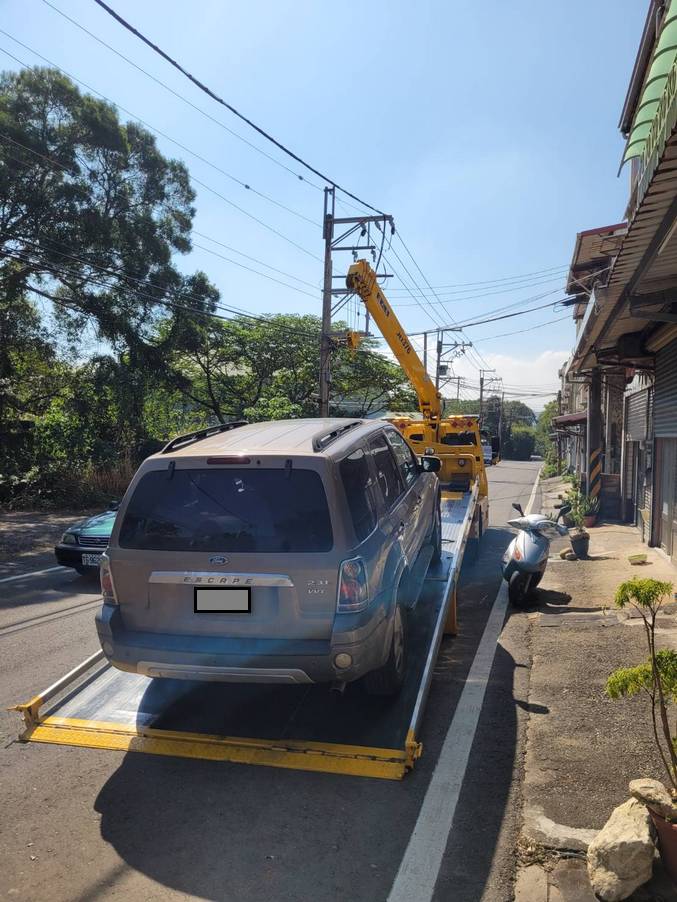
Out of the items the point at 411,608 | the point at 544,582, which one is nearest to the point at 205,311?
the point at 544,582

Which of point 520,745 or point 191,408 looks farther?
point 191,408

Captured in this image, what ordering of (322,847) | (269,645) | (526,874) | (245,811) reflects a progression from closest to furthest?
1. (526,874)
2. (322,847)
3. (245,811)
4. (269,645)


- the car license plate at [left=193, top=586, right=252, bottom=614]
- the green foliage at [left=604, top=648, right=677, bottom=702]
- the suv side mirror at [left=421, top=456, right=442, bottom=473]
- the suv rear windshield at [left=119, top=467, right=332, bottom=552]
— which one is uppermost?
the suv side mirror at [left=421, top=456, right=442, bottom=473]

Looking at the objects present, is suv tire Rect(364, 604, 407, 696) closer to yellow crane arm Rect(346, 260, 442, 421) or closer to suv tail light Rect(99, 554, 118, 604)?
suv tail light Rect(99, 554, 118, 604)

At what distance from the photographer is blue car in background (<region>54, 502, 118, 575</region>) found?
29.5 feet

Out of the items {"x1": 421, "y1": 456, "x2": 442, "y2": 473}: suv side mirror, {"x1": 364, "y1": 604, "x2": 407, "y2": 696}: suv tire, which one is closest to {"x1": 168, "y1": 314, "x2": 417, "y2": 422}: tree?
{"x1": 421, "y1": 456, "x2": 442, "y2": 473}: suv side mirror

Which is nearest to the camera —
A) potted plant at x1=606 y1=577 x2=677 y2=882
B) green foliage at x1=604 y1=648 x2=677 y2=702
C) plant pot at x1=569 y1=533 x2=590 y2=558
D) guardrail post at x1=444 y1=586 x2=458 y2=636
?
potted plant at x1=606 y1=577 x2=677 y2=882

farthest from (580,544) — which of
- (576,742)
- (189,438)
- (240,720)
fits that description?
(189,438)

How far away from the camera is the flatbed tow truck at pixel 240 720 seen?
3.97 metres

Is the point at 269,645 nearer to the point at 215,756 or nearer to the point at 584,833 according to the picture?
the point at 215,756

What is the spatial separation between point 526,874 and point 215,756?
1856mm

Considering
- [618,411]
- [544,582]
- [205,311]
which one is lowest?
[544,582]

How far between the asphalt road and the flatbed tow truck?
9cm

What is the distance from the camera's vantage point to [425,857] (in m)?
3.12
